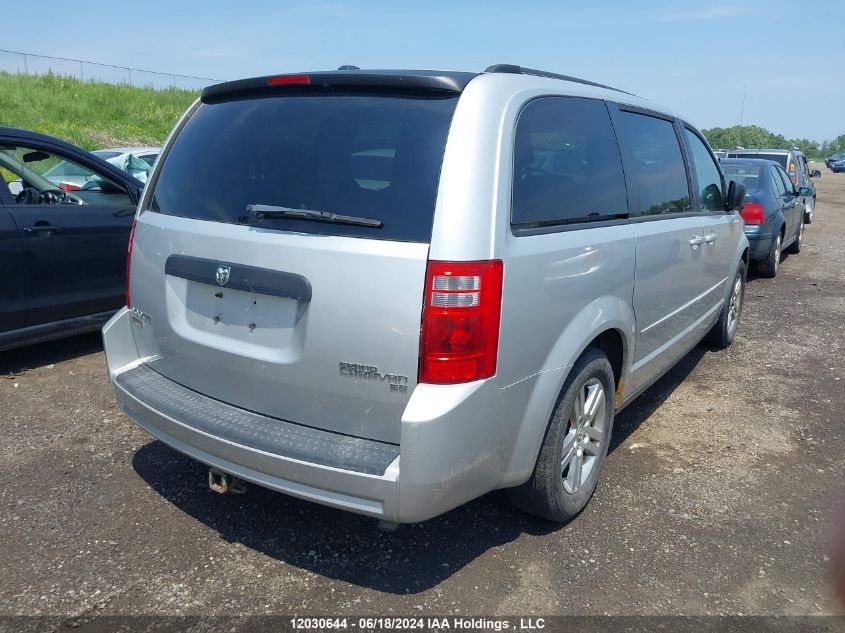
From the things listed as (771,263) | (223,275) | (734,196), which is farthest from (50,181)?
(771,263)

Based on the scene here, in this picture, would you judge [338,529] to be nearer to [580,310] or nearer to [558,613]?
[558,613]

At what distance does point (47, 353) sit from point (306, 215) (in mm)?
4041

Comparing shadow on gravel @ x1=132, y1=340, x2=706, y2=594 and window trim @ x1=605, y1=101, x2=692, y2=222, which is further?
window trim @ x1=605, y1=101, x2=692, y2=222

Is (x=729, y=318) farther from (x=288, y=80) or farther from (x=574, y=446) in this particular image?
(x=288, y=80)

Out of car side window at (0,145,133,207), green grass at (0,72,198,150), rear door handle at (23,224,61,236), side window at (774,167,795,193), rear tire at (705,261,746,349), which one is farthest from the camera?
green grass at (0,72,198,150)

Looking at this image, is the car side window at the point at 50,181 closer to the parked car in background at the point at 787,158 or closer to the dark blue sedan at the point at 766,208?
the dark blue sedan at the point at 766,208

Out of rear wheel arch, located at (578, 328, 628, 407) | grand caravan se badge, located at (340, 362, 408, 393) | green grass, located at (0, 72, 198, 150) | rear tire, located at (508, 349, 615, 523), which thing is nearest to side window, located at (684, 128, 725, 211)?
rear wheel arch, located at (578, 328, 628, 407)

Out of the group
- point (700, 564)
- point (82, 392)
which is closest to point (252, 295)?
point (700, 564)

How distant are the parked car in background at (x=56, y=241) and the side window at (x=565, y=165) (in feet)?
12.4

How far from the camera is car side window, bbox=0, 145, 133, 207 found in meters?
5.26

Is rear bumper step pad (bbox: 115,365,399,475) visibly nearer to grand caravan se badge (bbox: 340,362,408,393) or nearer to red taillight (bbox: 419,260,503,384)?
grand caravan se badge (bbox: 340,362,408,393)

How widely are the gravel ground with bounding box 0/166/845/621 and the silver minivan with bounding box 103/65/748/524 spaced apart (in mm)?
343

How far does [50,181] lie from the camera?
5.68 meters

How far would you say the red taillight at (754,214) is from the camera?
9352 millimetres
